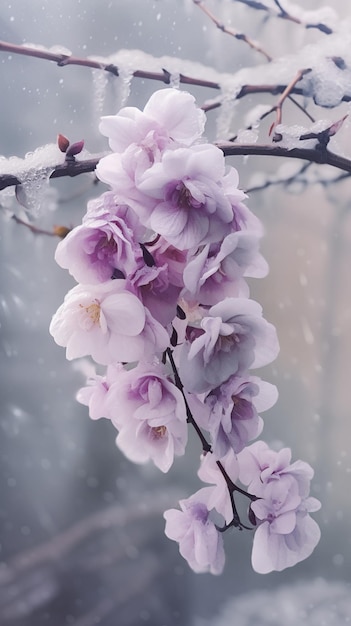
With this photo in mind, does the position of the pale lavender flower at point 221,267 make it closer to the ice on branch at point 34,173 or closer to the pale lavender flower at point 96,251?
the pale lavender flower at point 96,251

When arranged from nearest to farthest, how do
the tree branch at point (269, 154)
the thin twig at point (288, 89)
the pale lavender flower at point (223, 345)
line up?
the pale lavender flower at point (223, 345) → the tree branch at point (269, 154) → the thin twig at point (288, 89)

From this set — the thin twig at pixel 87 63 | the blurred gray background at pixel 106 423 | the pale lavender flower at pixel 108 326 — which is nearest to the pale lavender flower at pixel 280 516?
the pale lavender flower at pixel 108 326

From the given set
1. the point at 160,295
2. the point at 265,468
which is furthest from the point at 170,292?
the point at 265,468

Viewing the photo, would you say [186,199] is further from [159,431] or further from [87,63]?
[87,63]

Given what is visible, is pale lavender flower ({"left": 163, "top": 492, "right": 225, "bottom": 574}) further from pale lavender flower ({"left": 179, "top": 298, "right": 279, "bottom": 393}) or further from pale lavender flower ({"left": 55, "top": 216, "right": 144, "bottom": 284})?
pale lavender flower ({"left": 55, "top": 216, "right": 144, "bottom": 284})

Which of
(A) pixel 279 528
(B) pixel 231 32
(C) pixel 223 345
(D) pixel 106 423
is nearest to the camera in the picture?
(C) pixel 223 345

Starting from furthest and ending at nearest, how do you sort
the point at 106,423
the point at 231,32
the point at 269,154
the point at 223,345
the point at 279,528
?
the point at 106,423 → the point at 231,32 → the point at 269,154 → the point at 279,528 → the point at 223,345

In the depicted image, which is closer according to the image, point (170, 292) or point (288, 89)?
point (170, 292)

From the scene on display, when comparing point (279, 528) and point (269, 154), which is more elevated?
point (269, 154)
